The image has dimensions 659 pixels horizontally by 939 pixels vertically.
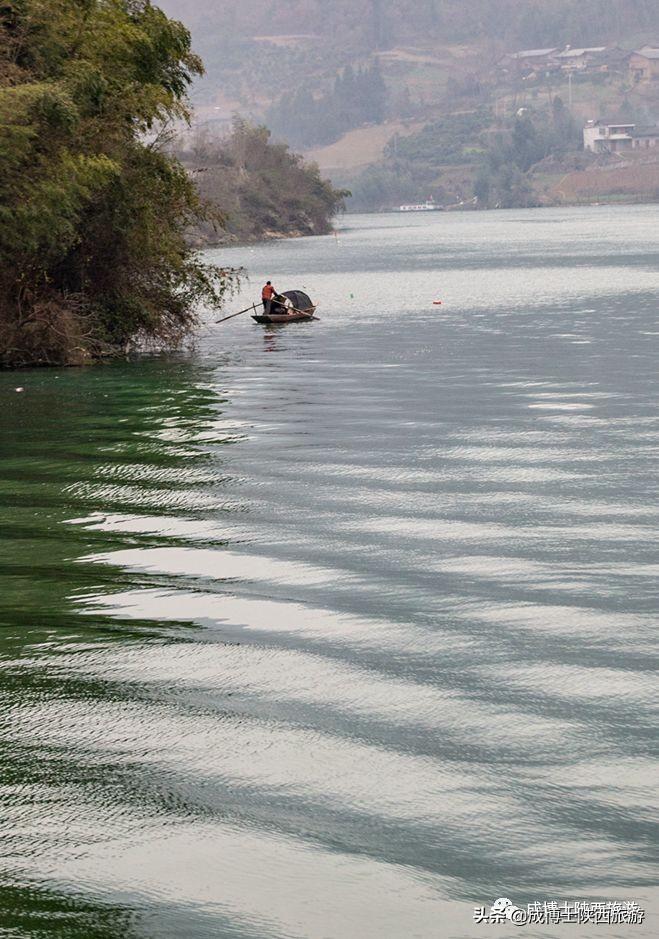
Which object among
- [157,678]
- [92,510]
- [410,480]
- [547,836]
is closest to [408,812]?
[547,836]

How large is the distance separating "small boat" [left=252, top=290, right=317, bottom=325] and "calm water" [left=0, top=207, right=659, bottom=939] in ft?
94.3

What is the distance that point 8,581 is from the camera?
17047 millimetres

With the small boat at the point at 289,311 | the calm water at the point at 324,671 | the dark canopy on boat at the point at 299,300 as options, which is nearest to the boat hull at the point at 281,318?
the small boat at the point at 289,311

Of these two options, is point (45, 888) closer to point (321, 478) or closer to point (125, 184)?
point (321, 478)

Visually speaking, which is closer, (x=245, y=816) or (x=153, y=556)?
(x=245, y=816)

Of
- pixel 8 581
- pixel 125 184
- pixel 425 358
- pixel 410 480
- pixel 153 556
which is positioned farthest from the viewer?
pixel 425 358

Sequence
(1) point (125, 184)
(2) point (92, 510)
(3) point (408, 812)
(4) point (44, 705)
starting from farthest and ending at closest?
(1) point (125, 184), (2) point (92, 510), (4) point (44, 705), (3) point (408, 812)

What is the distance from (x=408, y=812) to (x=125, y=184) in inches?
1375

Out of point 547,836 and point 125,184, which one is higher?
point 125,184

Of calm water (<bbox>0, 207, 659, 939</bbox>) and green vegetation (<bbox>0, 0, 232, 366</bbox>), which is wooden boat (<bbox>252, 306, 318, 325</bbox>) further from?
calm water (<bbox>0, 207, 659, 939</bbox>)
